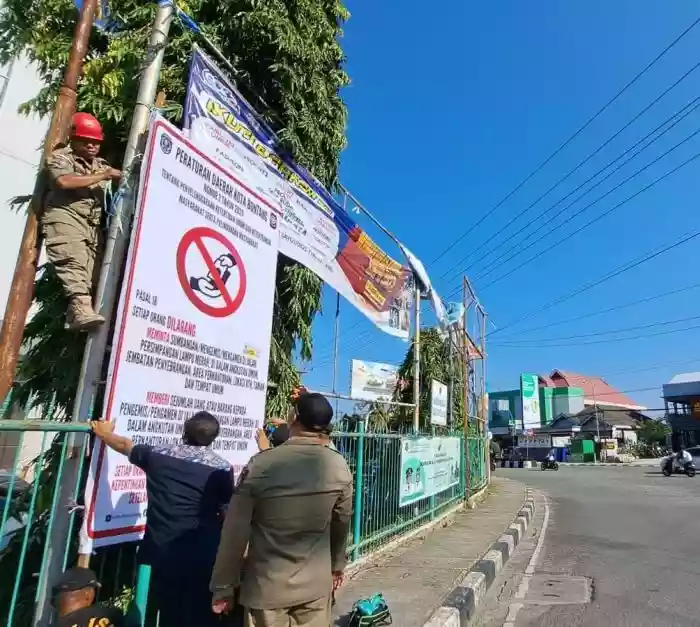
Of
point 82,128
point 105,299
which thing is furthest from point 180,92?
point 105,299

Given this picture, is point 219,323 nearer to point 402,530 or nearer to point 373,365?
point 402,530

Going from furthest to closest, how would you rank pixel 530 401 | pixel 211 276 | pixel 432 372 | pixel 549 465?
pixel 530 401 < pixel 549 465 < pixel 432 372 < pixel 211 276

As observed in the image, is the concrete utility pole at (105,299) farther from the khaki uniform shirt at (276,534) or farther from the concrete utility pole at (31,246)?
the khaki uniform shirt at (276,534)

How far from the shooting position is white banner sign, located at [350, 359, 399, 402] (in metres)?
10.1

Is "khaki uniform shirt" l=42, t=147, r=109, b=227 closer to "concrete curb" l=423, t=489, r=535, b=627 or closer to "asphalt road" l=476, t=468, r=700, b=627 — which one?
"concrete curb" l=423, t=489, r=535, b=627

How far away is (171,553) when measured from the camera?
2537 mm

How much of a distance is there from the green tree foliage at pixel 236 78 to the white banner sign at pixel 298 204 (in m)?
0.26

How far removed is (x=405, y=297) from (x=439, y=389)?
256 cm

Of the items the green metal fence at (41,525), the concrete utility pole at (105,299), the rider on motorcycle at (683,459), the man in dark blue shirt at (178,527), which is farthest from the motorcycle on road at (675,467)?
the concrete utility pole at (105,299)

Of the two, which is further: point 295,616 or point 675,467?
point 675,467

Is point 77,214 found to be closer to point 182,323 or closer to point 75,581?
point 182,323

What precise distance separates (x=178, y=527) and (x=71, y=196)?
181cm

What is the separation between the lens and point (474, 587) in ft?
16.5

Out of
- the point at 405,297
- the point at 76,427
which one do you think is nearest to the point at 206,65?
the point at 76,427
